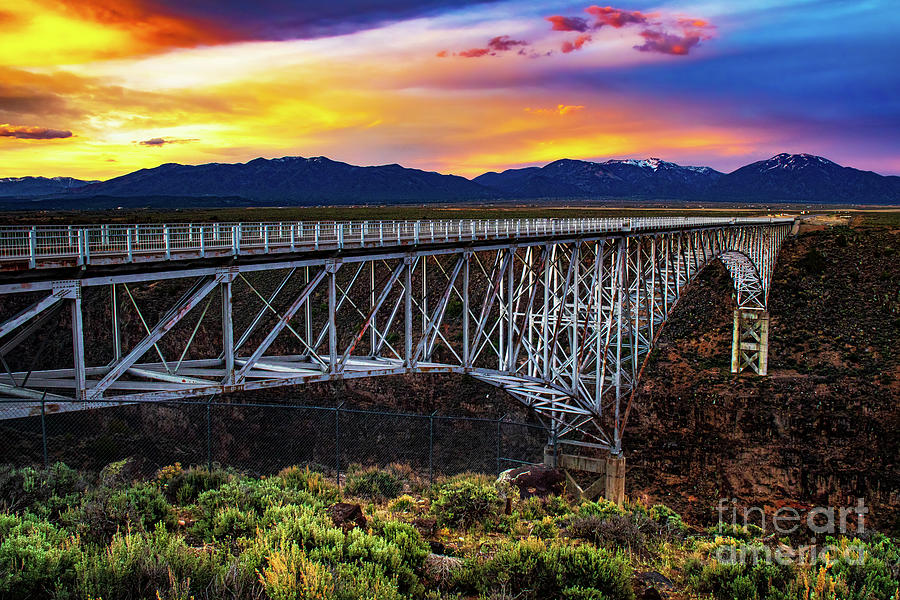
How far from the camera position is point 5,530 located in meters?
7.88

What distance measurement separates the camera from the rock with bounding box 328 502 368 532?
9.65m

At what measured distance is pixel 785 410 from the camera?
42750 mm

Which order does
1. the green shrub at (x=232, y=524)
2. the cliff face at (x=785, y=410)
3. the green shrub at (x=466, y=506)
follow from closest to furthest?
the green shrub at (x=232, y=524) < the green shrub at (x=466, y=506) < the cliff face at (x=785, y=410)

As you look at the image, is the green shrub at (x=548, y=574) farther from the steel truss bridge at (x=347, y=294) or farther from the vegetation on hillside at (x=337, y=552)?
the steel truss bridge at (x=347, y=294)

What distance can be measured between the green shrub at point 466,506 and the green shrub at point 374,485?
2359mm

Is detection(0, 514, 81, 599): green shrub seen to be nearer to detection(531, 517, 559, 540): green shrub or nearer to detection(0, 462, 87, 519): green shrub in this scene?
detection(0, 462, 87, 519): green shrub

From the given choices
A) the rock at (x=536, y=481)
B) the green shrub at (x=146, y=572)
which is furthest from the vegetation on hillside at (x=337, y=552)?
the rock at (x=536, y=481)

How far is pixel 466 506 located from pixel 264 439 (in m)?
39.2

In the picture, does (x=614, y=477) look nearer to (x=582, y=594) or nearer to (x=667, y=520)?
(x=667, y=520)

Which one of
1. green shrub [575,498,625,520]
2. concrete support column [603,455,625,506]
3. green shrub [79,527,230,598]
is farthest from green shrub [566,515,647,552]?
concrete support column [603,455,625,506]

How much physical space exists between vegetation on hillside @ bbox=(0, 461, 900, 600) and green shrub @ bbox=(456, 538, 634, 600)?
0.02 meters

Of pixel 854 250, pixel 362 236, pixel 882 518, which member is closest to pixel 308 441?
pixel 362 236

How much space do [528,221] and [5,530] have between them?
21052 mm

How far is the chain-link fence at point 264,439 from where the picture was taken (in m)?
40.0
